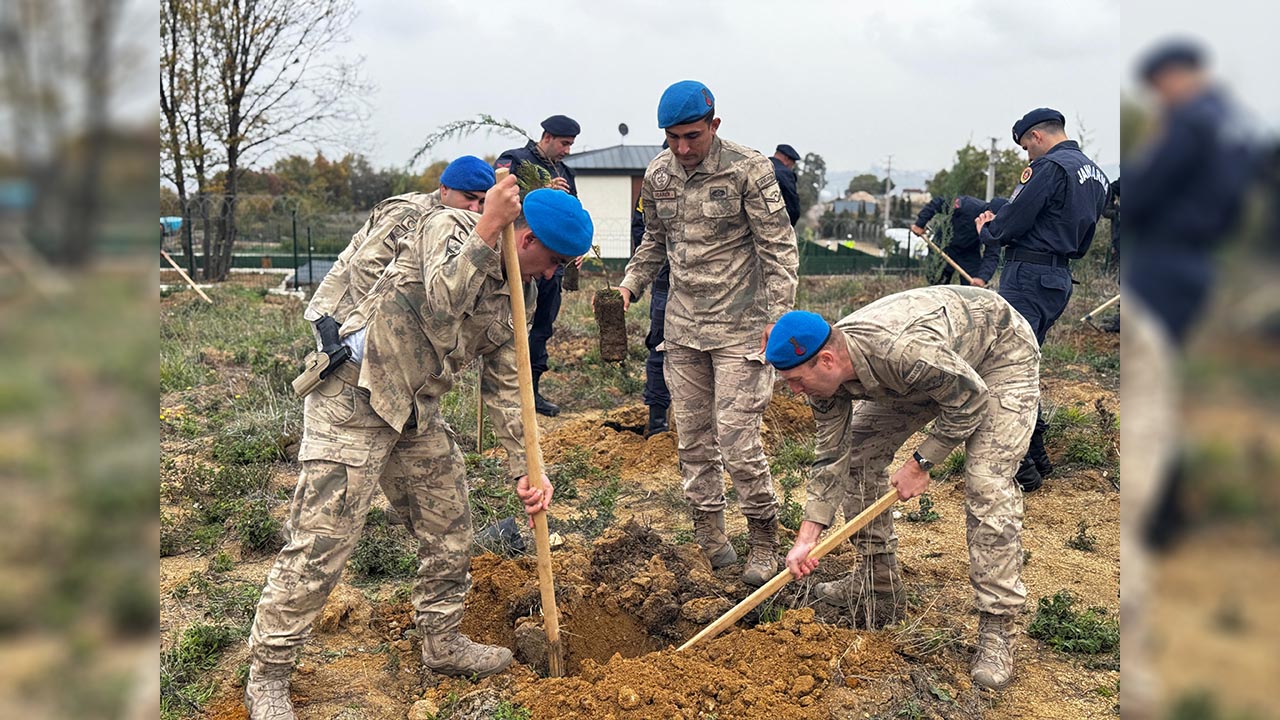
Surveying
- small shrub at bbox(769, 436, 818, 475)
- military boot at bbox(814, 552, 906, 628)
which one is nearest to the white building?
small shrub at bbox(769, 436, 818, 475)

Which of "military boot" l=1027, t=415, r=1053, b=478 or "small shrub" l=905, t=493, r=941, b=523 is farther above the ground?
"military boot" l=1027, t=415, r=1053, b=478

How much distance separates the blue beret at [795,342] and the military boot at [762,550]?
1.44 meters

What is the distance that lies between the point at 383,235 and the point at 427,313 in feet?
3.70

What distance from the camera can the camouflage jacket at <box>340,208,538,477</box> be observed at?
2883 mm

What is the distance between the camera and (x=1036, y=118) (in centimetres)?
535

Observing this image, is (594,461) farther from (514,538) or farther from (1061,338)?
(1061,338)

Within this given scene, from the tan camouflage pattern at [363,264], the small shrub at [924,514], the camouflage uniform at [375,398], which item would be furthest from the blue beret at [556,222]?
the small shrub at [924,514]

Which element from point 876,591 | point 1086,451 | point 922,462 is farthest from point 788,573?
point 1086,451
